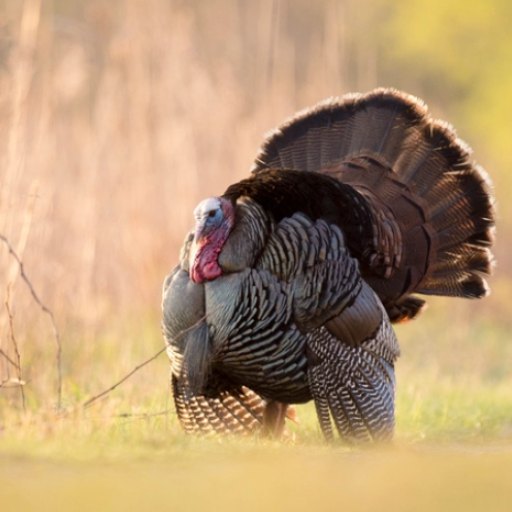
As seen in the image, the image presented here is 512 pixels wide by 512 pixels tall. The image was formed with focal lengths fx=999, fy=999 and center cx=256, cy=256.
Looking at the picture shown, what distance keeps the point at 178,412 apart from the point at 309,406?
5.75 ft

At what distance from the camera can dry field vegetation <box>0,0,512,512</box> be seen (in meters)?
4.43

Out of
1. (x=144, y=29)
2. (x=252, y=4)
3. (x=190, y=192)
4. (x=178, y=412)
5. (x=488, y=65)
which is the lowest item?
(x=178, y=412)

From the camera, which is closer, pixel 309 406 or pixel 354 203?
pixel 354 203

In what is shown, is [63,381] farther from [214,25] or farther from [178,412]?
[214,25]

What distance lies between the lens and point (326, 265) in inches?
212

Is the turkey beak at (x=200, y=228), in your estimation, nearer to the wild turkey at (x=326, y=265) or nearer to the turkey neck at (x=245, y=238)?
the wild turkey at (x=326, y=265)

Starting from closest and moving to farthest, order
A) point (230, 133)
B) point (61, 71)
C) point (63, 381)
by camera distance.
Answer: point (63, 381) < point (61, 71) < point (230, 133)

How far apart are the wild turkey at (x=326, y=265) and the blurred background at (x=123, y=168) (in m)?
1.32

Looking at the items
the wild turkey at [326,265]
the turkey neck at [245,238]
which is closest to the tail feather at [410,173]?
the wild turkey at [326,265]

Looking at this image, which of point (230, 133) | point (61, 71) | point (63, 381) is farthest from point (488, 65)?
point (63, 381)

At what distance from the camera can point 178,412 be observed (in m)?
5.81

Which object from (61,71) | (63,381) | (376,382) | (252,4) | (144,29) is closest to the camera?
(376,382)

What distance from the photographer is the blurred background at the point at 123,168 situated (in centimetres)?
703

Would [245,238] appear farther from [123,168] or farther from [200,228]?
[123,168]
